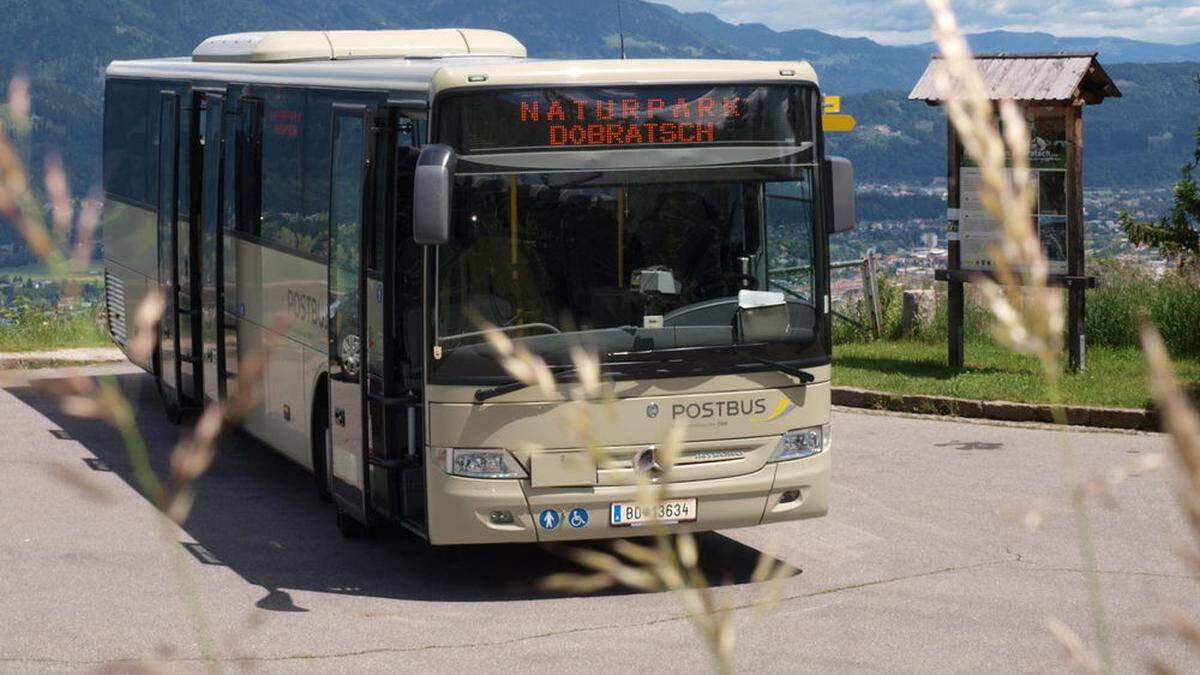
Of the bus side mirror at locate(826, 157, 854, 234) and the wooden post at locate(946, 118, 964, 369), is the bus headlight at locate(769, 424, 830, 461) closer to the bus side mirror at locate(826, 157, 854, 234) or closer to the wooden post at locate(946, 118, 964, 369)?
the bus side mirror at locate(826, 157, 854, 234)

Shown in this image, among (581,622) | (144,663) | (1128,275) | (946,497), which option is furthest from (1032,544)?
(1128,275)

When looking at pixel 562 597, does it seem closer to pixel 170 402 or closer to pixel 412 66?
pixel 412 66

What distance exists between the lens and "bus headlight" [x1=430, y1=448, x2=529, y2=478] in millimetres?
9320

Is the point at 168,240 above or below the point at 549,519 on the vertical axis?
above

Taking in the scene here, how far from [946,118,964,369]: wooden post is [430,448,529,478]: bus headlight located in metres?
9.73

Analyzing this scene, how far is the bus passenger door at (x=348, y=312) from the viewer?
10.3 meters

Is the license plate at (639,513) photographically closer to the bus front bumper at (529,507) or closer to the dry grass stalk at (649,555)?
the bus front bumper at (529,507)

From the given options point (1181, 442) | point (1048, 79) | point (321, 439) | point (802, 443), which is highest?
point (1048, 79)

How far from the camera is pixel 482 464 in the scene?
30.7 ft

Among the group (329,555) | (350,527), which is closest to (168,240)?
(350,527)

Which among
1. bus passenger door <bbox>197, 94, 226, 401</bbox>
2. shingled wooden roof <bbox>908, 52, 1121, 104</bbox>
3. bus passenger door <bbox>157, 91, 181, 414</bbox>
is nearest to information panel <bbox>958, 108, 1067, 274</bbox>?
shingled wooden roof <bbox>908, 52, 1121, 104</bbox>

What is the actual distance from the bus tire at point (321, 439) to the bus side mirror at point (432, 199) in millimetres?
2658

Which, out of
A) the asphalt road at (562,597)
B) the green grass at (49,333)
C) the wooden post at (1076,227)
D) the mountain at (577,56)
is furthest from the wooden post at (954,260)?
the green grass at (49,333)

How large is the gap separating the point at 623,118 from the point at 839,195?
4.53ft
